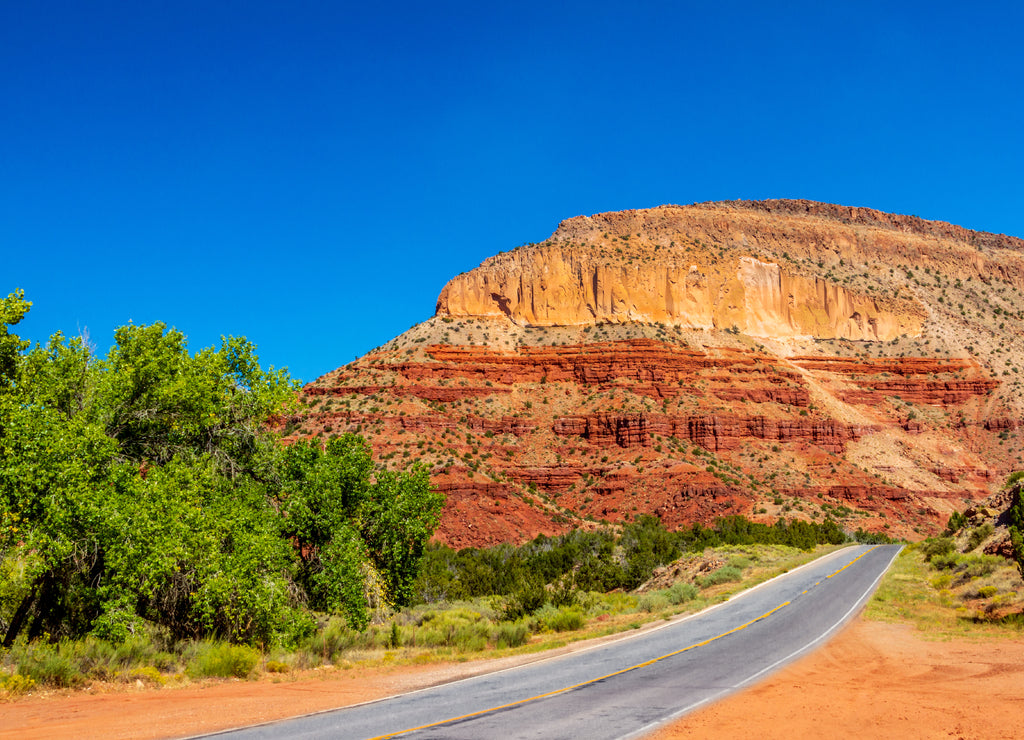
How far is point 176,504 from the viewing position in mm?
14734

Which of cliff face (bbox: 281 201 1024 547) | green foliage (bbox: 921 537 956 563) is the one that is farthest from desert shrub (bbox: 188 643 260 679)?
cliff face (bbox: 281 201 1024 547)

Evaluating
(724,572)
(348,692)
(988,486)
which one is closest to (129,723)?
(348,692)

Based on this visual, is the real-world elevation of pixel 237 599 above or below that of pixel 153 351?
below

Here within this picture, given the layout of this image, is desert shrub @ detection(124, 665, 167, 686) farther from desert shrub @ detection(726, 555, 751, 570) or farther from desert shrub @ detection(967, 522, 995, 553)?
desert shrub @ detection(967, 522, 995, 553)

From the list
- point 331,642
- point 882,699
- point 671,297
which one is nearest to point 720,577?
point 331,642

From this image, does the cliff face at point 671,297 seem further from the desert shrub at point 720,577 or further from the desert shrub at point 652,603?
the desert shrub at point 652,603

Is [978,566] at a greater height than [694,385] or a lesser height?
lesser

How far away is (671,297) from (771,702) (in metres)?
88.5

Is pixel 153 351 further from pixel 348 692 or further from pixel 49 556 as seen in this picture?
pixel 348 692

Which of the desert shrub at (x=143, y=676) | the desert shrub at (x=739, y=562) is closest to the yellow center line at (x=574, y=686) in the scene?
the desert shrub at (x=143, y=676)

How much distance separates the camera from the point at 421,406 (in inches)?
2950

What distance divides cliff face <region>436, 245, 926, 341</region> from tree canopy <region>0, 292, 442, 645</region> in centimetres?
7678

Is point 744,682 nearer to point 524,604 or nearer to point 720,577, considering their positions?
point 524,604

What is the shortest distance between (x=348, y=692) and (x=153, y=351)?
9.87m
